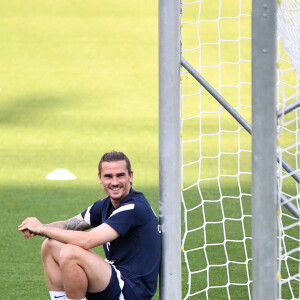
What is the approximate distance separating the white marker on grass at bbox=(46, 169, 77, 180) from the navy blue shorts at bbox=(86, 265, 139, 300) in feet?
12.8

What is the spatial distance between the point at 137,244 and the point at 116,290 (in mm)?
244

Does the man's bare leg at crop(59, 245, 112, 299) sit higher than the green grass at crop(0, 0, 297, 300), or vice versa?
the green grass at crop(0, 0, 297, 300)

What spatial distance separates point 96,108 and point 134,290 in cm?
686

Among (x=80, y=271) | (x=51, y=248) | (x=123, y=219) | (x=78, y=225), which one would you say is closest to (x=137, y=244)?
(x=123, y=219)

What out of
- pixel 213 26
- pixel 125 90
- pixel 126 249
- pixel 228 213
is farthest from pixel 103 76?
pixel 126 249

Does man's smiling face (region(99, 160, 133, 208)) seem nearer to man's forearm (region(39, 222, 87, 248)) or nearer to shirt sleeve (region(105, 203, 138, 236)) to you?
shirt sleeve (region(105, 203, 138, 236))

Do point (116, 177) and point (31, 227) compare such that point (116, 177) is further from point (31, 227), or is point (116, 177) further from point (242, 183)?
point (242, 183)

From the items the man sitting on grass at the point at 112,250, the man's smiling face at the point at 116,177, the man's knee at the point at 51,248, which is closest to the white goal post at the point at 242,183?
the man sitting on grass at the point at 112,250

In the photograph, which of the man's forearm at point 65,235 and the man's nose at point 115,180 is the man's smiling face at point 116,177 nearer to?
the man's nose at point 115,180

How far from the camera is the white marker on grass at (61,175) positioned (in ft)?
26.7

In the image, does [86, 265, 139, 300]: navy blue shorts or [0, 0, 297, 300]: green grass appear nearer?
[86, 265, 139, 300]: navy blue shorts

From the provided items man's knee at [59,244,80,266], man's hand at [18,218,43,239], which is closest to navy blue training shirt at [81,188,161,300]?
man's knee at [59,244,80,266]

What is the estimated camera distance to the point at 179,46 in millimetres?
4082

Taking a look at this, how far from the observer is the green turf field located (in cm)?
713
